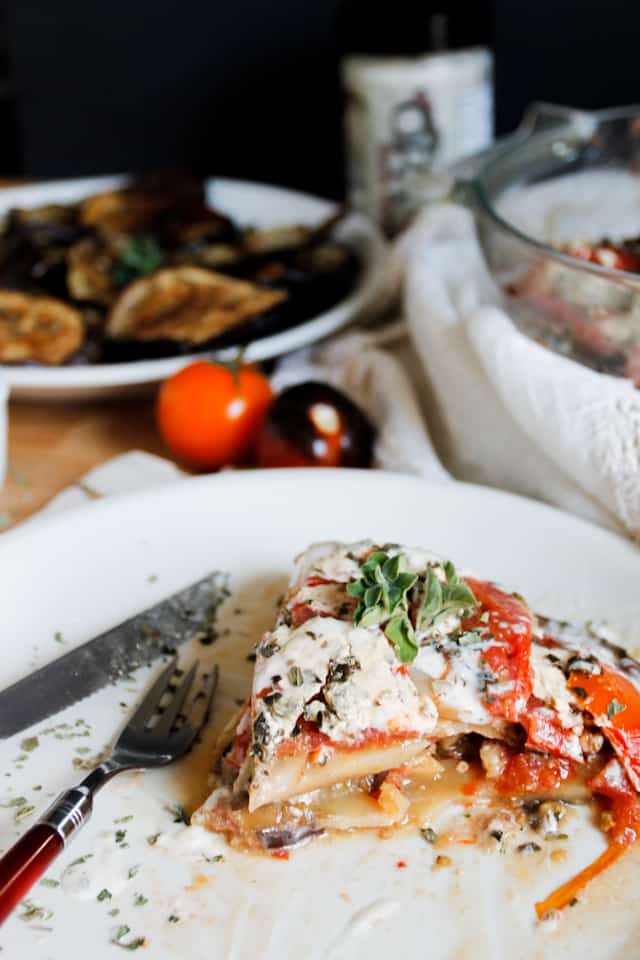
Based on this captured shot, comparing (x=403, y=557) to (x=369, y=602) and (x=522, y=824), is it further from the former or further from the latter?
(x=522, y=824)

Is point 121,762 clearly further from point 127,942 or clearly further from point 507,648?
point 507,648

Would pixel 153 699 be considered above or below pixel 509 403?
below

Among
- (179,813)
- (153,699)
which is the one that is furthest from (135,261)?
(179,813)

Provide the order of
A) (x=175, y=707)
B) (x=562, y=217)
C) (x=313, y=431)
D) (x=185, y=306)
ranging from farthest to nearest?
(x=185, y=306) → (x=562, y=217) → (x=313, y=431) → (x=175, y=707)

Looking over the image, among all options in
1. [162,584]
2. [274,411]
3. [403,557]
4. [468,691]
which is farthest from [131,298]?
[468,691]

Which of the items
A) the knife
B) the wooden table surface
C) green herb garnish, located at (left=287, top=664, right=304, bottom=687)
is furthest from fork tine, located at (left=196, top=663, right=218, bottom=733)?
the wooden table surface
